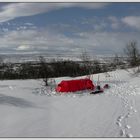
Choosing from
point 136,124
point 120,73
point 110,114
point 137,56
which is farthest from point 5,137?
point 137,56

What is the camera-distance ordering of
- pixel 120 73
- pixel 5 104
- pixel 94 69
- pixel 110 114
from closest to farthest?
pixel 110 114 → pixel 5 104 → pixel 120 73 → pixel 94 69

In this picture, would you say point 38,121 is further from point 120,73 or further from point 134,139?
point 120,73

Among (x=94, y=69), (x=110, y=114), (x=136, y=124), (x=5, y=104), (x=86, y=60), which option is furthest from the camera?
(x=94, y=69)

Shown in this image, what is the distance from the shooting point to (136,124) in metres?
9.09

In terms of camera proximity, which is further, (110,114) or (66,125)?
(110,114)

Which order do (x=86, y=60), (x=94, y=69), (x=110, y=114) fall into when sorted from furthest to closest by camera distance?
(x=94, y=69), (x=86, y=60), (x=110, y=114)

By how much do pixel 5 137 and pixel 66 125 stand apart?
7.23ft

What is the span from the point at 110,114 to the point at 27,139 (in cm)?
493

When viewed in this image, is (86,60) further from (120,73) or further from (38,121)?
(38,121)

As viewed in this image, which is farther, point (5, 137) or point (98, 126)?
point (98, 126)

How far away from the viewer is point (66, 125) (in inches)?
346

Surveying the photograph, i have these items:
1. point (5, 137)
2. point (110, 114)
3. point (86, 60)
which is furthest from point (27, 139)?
point (86, 60)

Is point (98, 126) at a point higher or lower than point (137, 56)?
lower

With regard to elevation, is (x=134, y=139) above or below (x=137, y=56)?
below
